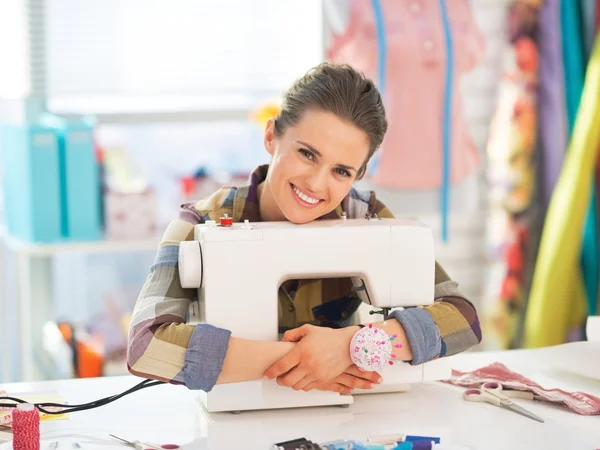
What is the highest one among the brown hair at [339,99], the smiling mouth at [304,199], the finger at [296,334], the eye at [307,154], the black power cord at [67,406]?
the brown hair at [339,99]

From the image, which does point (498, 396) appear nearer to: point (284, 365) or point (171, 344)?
point (284, 365)

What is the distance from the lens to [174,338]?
1743mm

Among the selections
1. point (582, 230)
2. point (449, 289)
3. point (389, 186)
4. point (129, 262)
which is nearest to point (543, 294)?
point (582, 230)

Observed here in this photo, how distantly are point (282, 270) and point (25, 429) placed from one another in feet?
1.72

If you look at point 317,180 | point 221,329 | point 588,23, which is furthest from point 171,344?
point 588,23

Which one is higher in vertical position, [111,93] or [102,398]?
[111,93]

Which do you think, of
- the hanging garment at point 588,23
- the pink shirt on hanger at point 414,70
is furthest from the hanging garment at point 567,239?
the pink shirt on hanger at point 414,70

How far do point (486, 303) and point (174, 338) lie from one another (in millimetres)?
2740

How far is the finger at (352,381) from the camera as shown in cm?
179

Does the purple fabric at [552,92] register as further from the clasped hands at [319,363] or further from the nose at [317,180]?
the clasped hands at [319,363]

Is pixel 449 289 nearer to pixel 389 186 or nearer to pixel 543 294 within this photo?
pixel 389 186

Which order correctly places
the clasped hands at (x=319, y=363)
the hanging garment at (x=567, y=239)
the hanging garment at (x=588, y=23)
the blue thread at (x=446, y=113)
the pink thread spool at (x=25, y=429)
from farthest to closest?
the hanging garment at (x=588, y=23) < the hanging garment at (x=567, y=239) < the blue thread at (x=446, y=113) < the clasped hands at (x=319, y=363) < the pink thread spool at (x=25, y=429)

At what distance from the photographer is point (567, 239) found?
12.4ft

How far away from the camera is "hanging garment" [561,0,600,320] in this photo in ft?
12.8
